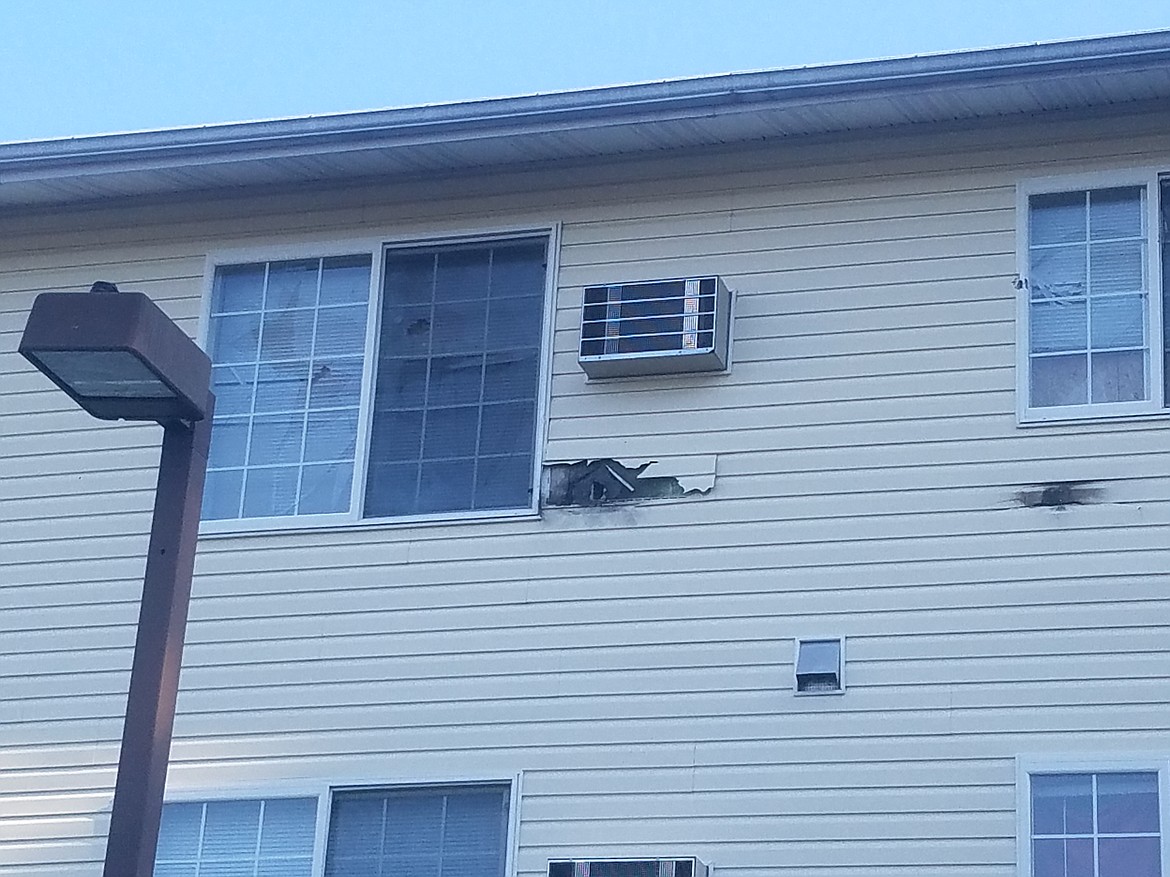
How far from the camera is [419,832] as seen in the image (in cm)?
989

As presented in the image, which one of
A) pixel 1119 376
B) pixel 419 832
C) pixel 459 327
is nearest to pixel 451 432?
pixel 459 327

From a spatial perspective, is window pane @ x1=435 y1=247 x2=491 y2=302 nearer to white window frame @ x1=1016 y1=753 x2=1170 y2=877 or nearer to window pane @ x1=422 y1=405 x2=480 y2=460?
window pane @ x1=422 y1=405 x2=480 y2=460

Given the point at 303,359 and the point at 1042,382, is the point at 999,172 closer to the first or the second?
the point at 1042,382

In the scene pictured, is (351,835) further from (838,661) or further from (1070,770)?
(1070,770)

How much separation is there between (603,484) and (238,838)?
2.64m

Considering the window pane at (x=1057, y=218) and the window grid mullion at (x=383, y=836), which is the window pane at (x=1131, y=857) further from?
the window grid mullion at (x=383, y=836)

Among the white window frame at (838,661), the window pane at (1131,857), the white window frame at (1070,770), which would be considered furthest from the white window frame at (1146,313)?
the window pane at (1131,857)

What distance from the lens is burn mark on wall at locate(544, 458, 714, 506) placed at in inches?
403

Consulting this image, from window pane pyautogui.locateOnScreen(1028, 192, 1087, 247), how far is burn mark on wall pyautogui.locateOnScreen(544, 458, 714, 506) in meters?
2.24

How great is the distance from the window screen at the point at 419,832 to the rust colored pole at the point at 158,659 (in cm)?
340

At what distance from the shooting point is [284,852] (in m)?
10.1

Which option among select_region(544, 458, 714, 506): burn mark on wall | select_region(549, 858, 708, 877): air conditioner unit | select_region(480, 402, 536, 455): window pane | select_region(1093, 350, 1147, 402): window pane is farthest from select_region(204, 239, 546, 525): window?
select_region(1093, 350, 1147, 402): window pane

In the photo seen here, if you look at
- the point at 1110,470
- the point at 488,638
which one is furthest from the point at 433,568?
the point at 1110,470

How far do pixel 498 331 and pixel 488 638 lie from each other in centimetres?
180
